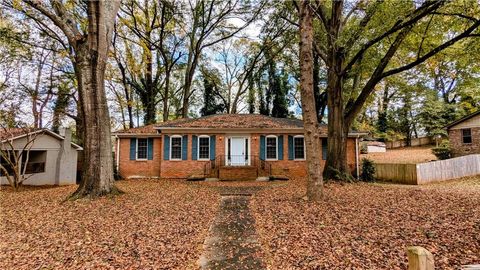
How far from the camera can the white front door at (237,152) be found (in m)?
15.4

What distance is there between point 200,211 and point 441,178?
40.6ft

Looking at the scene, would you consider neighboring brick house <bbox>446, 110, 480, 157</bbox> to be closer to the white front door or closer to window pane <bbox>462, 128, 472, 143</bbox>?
→ window pane <bbox>462, 128, 472, 143</bbox>

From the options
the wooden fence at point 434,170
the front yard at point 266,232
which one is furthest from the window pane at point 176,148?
the wooden fence at point 434,170

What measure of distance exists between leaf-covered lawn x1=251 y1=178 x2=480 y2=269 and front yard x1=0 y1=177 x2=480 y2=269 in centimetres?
1

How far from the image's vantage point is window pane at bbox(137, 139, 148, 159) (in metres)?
15.7

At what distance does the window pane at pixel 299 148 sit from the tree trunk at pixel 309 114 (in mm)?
7927

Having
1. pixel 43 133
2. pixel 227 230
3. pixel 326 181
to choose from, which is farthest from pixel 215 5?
pixel 227 230

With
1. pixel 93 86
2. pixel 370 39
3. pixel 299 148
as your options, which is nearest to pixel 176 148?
pixel 93 86

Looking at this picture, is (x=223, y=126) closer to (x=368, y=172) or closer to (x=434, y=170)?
(x=368, y=172)

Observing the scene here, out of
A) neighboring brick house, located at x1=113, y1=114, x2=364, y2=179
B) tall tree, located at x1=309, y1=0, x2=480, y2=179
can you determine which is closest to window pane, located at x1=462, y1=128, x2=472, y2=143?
tall tree, located at x1=309, y1=0, x2=480, y2=179

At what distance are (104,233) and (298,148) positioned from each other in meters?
12.5

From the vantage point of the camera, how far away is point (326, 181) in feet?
37.5

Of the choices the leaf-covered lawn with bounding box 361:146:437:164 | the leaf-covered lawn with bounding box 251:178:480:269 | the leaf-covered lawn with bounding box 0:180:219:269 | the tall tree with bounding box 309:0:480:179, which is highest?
the tall tree with bounding box 309:0:480:179

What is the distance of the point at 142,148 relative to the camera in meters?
15.7
